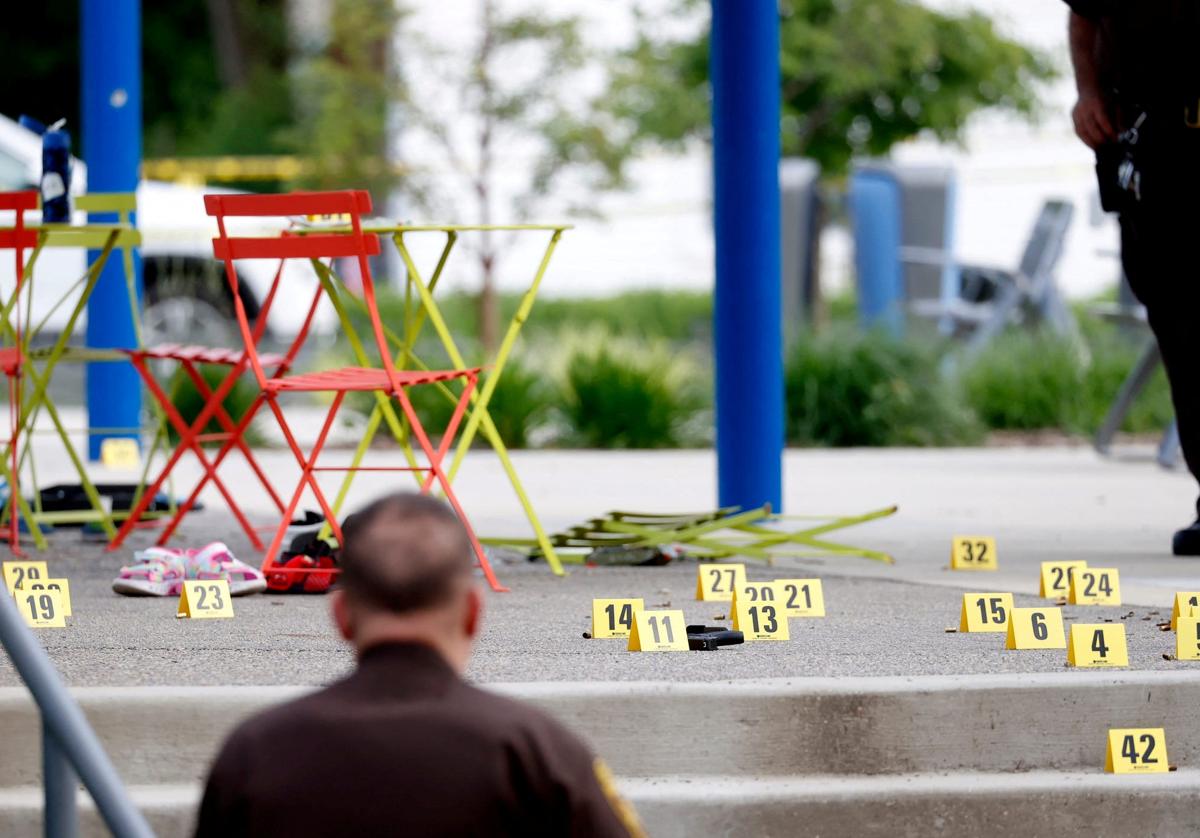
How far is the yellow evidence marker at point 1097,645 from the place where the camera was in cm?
421

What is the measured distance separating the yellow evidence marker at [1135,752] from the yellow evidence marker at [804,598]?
3.53 feet

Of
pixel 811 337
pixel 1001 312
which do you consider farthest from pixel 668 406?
pixel 1001 312

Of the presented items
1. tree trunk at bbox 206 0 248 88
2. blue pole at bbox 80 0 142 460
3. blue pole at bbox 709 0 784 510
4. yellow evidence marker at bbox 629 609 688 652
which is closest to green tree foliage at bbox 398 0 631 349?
blue pole at bbox 80 0 142 460

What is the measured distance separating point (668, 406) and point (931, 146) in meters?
12.5

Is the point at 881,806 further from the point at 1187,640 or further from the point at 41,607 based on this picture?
the point at 41,607

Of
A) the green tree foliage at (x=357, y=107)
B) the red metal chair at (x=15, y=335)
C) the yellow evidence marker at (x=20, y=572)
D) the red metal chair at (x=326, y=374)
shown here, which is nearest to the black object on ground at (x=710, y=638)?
the red metal chair at (x=326, y=374)

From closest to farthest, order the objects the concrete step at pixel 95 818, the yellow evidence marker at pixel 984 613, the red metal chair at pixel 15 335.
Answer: the concrete step at pixel 95 818 → the yellow evidence marker at pixel 984 613 → the red metal chair at pixel 15 335

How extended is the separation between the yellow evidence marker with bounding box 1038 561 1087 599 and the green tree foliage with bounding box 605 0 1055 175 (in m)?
11.5

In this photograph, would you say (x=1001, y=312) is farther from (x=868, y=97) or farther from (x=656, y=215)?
(x=656, y=215)

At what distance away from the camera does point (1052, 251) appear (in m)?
14.1

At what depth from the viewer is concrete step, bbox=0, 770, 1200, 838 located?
144 inches

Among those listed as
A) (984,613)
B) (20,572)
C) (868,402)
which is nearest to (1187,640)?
(984,613)

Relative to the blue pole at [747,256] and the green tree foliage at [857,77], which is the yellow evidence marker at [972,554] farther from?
the green tree foliage at [857,77]

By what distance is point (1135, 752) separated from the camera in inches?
157
